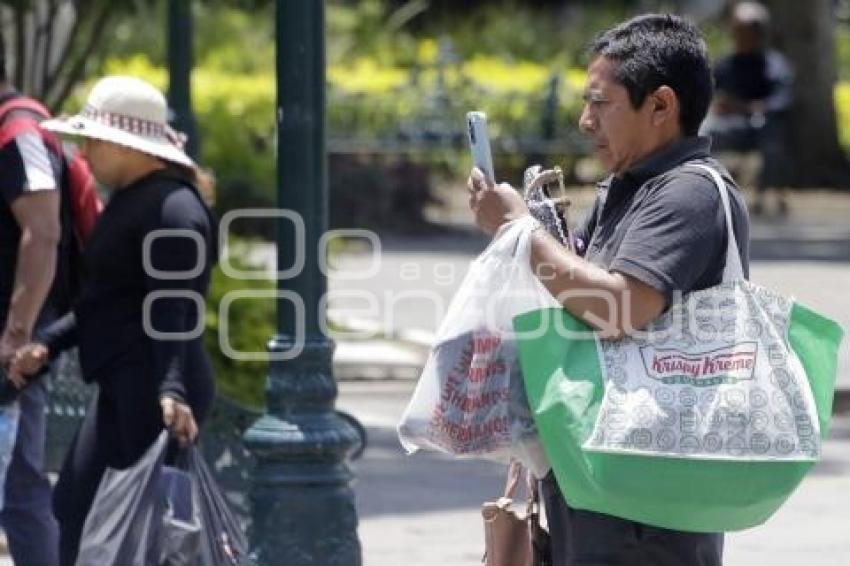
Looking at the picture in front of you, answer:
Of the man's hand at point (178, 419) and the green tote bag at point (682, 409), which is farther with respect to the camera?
the man's hand at point (178, 419)

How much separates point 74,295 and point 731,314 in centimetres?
305

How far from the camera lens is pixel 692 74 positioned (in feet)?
14.3

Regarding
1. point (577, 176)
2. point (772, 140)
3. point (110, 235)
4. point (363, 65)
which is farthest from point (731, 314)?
point (363, 65)

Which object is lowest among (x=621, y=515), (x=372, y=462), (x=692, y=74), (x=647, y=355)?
(x=372, y=462)

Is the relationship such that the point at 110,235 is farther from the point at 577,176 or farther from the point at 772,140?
the point at 577,176

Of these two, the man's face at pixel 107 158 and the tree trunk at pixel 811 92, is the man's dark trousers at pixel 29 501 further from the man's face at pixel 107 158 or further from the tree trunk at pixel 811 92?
the tree trunk at pixel 811 92

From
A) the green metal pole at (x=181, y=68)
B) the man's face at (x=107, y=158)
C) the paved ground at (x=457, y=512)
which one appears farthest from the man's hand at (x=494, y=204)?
the green metal pole at (x=181, y=68)

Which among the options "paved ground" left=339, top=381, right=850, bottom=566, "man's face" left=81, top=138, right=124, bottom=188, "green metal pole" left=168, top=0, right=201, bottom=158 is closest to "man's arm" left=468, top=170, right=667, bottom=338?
"man's face" left=81, top=138, right=124, bottom=188

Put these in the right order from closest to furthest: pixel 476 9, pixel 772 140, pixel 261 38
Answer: pixel 772 140
pixel 476 9
pixel 261 38

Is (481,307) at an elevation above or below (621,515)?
above

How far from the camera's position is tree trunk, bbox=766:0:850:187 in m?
24.0

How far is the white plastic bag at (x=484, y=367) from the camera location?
14.0ft

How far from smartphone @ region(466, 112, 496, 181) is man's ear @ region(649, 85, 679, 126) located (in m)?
0.34

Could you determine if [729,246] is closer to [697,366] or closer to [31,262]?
[697,366]
